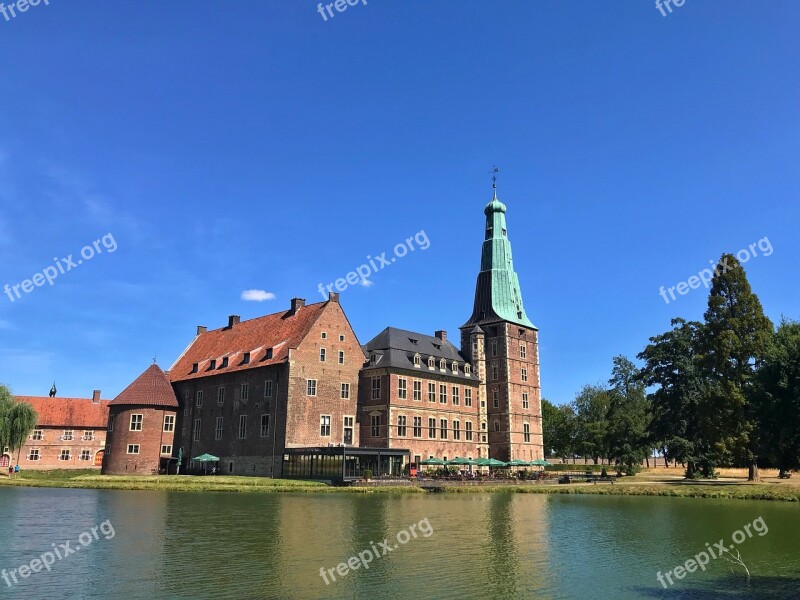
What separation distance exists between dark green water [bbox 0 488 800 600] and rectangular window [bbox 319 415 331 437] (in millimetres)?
23876

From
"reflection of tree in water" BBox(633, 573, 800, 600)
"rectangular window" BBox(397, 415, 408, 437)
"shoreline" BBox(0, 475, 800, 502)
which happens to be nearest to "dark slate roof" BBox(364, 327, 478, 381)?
"rectangular window" BBox(397, 415, 408, 437)

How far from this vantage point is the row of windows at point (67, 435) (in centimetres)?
7556

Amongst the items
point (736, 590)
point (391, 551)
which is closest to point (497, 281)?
point (391, 551)

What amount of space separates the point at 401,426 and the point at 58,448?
144 feet

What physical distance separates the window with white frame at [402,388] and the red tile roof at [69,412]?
130ft

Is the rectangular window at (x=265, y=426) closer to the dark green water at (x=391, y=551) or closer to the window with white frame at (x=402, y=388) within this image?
the window with white frame at (x=402, y=388)

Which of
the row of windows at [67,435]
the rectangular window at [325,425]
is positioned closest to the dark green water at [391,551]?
the rectangular window at [325,425]

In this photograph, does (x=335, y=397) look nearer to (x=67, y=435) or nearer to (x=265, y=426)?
(x=265, y=426)

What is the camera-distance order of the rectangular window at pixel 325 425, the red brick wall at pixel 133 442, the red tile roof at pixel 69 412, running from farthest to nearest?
the red tile roof at pixel 69 412, the red brick wall at pixel 133 442, the rectangular window at pixel 325 425

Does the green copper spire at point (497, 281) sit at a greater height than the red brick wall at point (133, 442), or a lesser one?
greater

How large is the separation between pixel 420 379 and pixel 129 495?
29.9 metres

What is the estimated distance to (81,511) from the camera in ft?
91.2

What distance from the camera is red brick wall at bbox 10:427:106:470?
74938 millimetres

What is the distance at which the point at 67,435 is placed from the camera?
255ft
